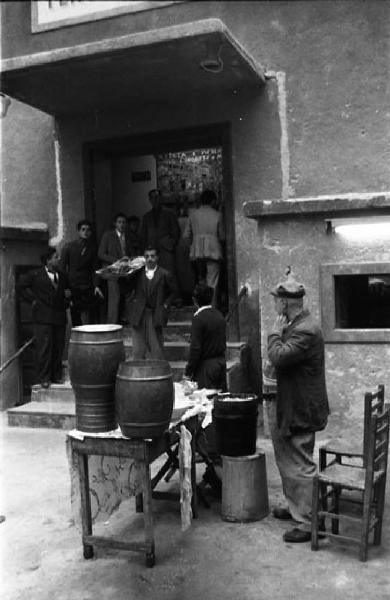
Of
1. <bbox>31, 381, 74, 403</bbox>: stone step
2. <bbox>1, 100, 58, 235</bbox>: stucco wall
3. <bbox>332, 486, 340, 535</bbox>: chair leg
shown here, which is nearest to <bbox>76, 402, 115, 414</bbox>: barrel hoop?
<bbox>332, 486, 340, 535</bbox>: chair leg

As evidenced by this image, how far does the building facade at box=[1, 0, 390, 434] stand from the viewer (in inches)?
298

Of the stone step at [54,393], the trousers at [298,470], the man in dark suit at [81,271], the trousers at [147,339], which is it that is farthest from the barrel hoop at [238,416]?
the man in dark suit at [81,271]

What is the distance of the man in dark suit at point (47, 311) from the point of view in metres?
9.48

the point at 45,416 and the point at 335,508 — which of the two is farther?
the point at 45,416

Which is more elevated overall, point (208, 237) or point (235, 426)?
point (208, 237)

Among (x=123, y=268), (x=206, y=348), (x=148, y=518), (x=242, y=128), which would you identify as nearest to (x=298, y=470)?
(x=148, y=518)

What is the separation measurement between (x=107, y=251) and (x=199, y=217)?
1.57 meters

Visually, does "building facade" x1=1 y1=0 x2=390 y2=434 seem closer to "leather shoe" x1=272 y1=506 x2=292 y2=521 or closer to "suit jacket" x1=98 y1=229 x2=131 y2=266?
"suit jacket" x1=98 y1=229 x2=131 y2=266

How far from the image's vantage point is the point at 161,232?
10.2 metres

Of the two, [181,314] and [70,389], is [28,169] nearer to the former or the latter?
[181,314]

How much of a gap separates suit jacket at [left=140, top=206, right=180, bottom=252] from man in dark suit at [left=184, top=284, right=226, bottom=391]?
3342mm

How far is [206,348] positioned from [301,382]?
82.5 inches

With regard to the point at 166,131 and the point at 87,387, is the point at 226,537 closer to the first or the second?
the point at 87,387

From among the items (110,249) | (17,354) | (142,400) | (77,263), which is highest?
(110,249)
